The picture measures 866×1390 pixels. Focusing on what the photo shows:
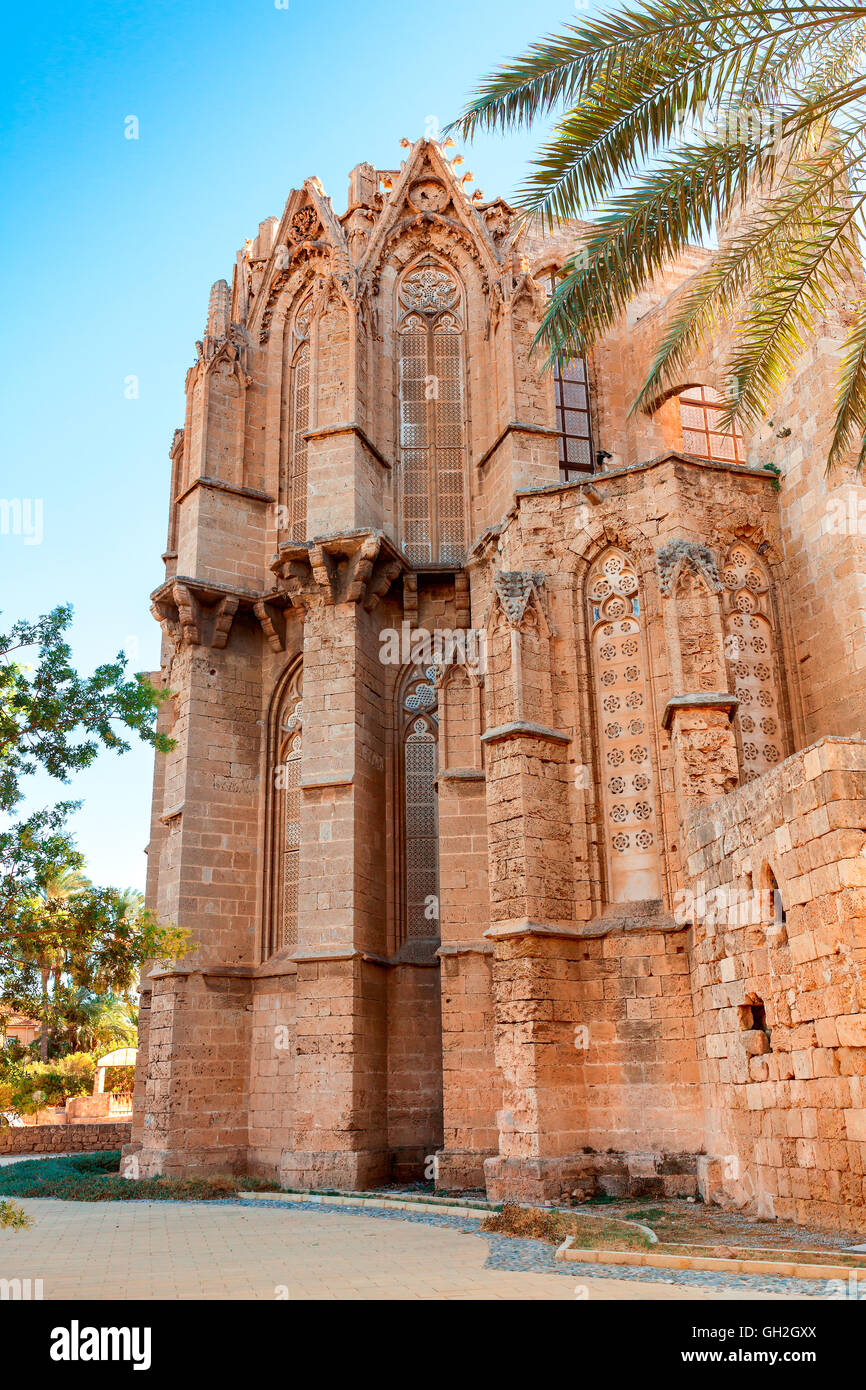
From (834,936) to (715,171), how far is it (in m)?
6.52

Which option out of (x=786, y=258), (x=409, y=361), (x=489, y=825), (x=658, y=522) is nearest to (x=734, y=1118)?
(x=489, y=825)

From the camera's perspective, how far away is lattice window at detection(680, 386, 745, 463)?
62.6 feet

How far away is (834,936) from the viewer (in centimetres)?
888

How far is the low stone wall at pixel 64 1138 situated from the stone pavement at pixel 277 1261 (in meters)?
10.9

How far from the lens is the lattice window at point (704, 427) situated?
1909 centimetres

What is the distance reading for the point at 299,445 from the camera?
19.9m

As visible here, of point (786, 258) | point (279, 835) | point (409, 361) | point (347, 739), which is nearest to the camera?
point (786, 258)

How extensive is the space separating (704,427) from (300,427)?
6975 mm

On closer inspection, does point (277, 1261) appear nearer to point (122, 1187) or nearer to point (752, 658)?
point (122, 1187)

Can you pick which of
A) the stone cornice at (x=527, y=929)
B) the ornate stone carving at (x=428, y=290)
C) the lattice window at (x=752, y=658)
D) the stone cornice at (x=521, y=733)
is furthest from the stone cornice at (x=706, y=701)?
the ornate stone carving at (x=428, y=290)

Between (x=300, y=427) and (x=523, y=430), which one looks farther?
(x=300, y=427)

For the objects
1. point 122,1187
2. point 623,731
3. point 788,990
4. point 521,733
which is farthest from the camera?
point 122,1187

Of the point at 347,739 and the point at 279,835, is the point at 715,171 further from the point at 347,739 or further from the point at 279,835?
the point at 279,835

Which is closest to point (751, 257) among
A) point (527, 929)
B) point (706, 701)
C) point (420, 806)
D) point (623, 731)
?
point (706, 701)
